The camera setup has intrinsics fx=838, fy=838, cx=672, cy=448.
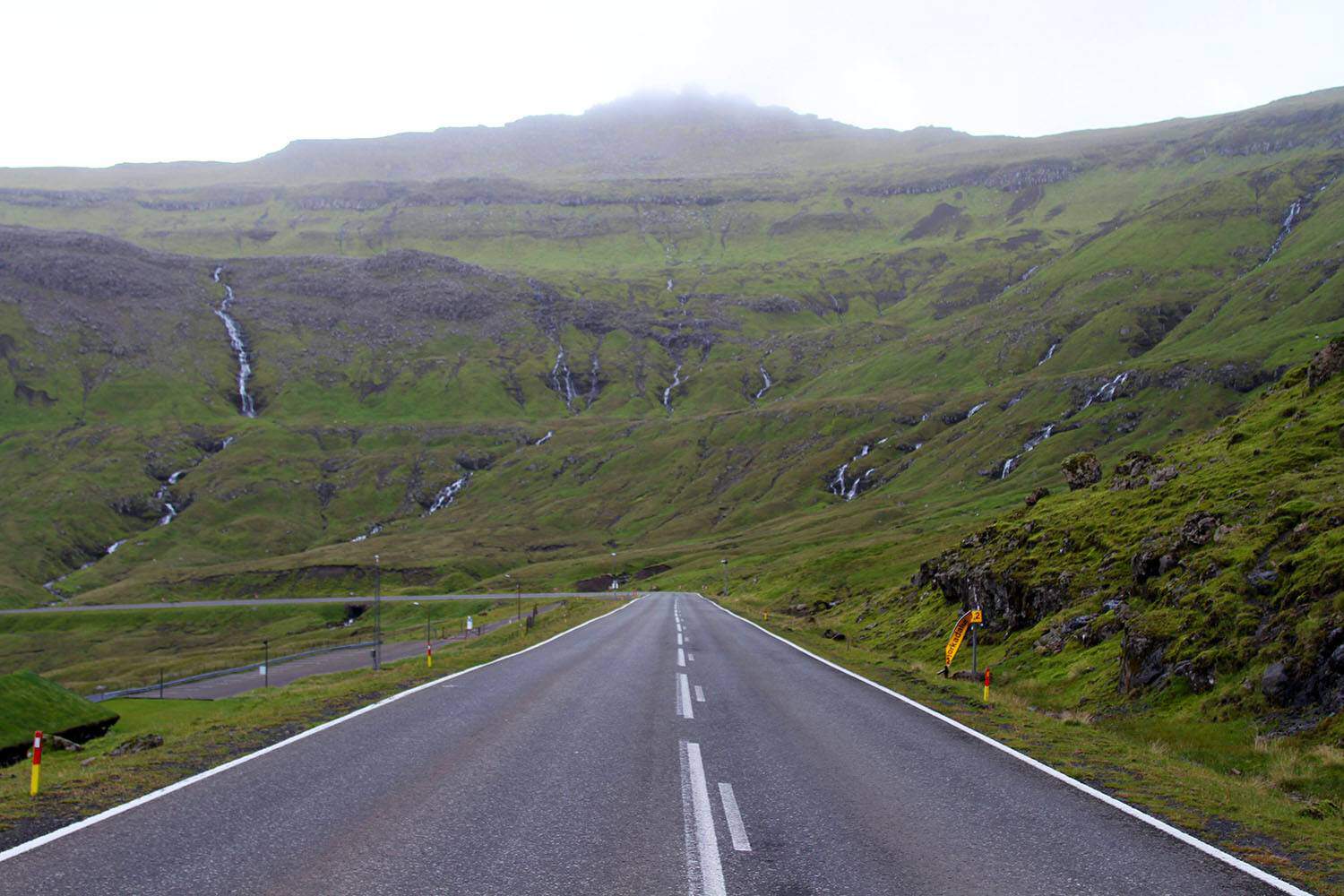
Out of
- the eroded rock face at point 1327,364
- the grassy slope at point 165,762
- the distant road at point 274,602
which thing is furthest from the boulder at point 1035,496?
the distant road at point 274,602

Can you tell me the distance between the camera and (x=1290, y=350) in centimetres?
16975

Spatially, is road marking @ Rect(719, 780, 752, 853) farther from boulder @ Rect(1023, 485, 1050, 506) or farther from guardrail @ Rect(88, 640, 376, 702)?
guardrail @ Rect(88, 640, 376, 702)

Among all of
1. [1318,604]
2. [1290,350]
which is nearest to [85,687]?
[1318,604]

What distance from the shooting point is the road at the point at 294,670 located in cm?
6256

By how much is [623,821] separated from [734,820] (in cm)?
130

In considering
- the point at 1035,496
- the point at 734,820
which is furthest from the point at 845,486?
the point at 734,820

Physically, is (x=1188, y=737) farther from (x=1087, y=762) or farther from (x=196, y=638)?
(x=196, y=638)

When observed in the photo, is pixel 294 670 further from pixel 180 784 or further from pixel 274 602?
pixel 274 602

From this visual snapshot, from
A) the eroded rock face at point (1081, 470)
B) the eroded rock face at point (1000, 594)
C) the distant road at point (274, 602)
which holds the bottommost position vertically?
the distant road at point (274, 602)

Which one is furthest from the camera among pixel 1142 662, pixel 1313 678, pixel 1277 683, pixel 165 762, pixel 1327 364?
pixel 1327 364

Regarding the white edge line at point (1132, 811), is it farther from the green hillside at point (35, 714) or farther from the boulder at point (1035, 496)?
the green hillside at point (35, 714)

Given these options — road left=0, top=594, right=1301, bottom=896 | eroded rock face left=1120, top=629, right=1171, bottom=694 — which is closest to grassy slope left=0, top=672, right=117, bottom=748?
road left=0, top=594, right=1301, bottom=896

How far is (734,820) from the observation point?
982 centimetres

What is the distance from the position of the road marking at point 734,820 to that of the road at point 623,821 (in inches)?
1.8
